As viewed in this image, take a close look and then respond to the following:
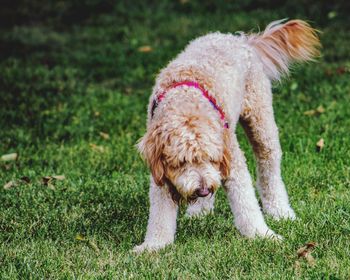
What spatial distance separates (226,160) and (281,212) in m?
1.30

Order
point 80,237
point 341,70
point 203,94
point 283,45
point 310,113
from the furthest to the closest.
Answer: point 341,70 < point 310,113 < point 283,45 < point 80,237 < point 203,94

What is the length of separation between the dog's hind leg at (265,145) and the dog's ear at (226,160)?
1.06 meters

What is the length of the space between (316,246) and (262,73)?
1.67m

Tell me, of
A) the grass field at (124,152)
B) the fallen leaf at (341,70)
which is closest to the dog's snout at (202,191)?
the grass field at (124,152)

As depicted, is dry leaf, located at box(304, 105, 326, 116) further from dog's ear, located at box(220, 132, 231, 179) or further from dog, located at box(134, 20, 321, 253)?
dog's ear, located at box(220, 132, 231, 179)

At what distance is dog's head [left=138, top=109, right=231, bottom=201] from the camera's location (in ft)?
14.7

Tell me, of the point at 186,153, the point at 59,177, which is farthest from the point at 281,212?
the point at 59,177

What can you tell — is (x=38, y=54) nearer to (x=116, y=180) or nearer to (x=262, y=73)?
(x=116, y=180)

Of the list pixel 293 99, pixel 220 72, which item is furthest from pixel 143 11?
pixel 220 72

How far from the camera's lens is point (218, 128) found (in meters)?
4.68

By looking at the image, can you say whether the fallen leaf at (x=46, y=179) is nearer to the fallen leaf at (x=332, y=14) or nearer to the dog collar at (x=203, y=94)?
the dog collar at (x=203, y=94)

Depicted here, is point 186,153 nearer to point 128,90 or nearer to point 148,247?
point 148,247

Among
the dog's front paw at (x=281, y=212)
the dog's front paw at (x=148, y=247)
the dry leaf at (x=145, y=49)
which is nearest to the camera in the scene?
the dog's front paw at (x=148, y=247)

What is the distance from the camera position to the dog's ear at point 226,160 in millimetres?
4719
